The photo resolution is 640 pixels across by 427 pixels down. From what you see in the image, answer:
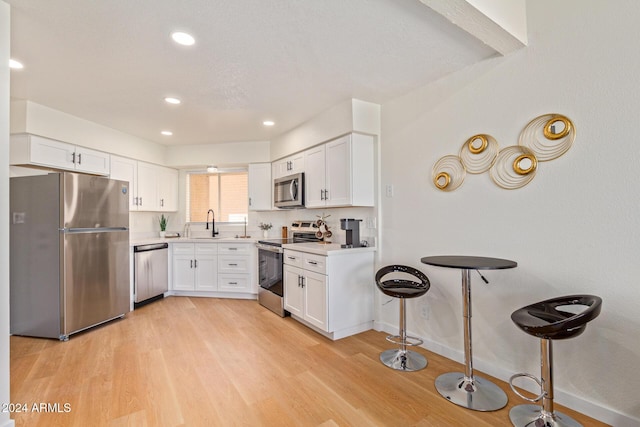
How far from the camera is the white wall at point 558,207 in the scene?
166 centimetres

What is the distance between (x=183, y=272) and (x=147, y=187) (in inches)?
55.8

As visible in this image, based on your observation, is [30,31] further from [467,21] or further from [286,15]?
[467,21]

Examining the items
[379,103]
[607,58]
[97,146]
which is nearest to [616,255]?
[607,58]

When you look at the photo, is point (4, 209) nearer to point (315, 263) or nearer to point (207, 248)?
point (315, 263)

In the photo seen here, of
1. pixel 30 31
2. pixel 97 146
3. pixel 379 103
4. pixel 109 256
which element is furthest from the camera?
pixel 97 146

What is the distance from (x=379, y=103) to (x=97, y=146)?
3.48 meters

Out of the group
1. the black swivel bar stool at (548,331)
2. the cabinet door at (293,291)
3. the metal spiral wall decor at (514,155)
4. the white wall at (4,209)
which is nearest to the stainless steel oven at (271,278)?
the cabinet door at (293,291)

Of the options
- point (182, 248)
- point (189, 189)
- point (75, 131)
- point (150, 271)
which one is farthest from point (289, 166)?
point (75, 131)

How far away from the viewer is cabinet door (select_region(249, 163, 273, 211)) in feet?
15.4

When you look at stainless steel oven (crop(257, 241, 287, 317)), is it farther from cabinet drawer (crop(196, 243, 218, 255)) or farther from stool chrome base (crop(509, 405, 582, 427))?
stool chrome base (crop(509, 405, 582, 427))

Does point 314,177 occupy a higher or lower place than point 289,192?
higher

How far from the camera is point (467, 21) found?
69.0 inches

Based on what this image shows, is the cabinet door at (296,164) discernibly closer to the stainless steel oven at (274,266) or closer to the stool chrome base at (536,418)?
the stainless steel oven at (274,266)

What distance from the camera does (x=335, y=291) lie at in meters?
2.97
